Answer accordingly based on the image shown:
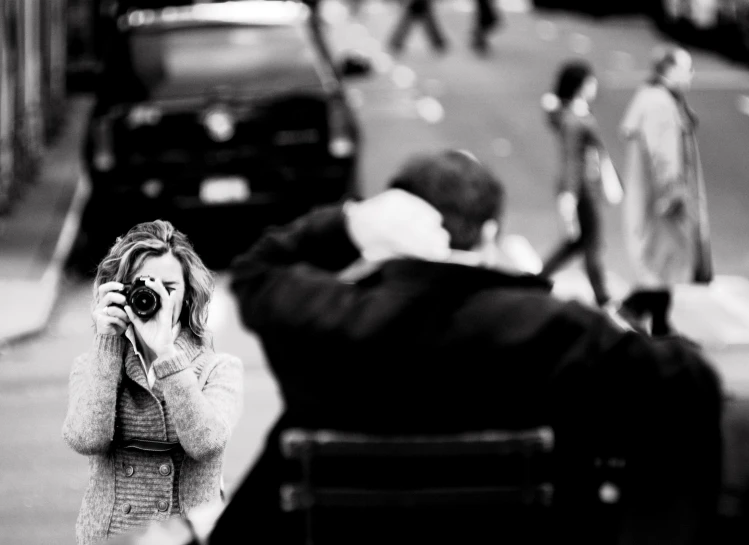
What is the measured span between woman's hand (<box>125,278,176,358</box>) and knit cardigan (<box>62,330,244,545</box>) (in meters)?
0.03

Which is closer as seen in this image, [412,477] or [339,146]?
[412,477]

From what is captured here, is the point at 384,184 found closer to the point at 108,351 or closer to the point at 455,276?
the point at 108,351

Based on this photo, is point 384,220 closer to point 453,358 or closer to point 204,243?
point 453,358

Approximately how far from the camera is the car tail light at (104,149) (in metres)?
10.1

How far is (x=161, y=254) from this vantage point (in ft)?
10.5

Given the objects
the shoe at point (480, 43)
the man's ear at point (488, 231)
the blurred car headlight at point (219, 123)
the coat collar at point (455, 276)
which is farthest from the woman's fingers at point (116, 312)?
the shoe at point (480, 43)

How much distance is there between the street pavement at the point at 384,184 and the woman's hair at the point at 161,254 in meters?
2.85

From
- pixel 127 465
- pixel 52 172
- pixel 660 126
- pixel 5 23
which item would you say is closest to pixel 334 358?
pixel 127 465

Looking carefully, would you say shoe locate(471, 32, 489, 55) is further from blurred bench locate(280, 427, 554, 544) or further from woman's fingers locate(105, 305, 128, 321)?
blurred bench locate(280, 427, 554, 544)

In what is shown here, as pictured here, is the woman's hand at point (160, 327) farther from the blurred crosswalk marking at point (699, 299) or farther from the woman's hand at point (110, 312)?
the blurred crosswalk marking at point (699, 299)

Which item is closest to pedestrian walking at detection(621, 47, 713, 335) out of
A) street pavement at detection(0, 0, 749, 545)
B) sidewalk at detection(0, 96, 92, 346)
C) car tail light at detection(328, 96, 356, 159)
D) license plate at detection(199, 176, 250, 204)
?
street pavement at detection(0, 0, 749, 545)

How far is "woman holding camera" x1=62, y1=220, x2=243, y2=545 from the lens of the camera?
308 cm

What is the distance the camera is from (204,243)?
1095 cm

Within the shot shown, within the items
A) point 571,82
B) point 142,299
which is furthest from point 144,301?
point 571,82
